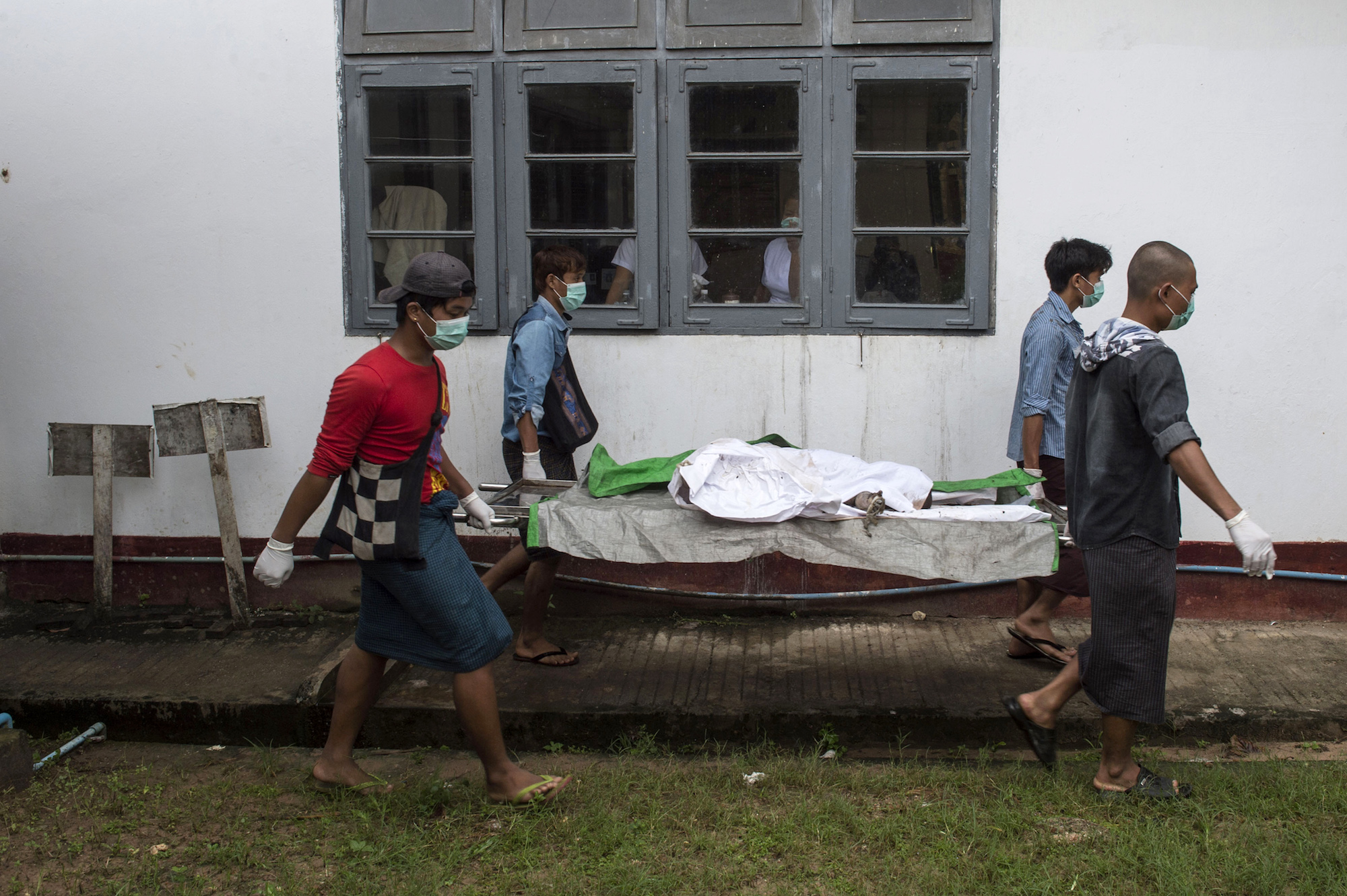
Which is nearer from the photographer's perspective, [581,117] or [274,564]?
[274,564]

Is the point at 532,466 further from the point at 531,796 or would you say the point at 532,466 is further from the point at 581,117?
the point at 581,117

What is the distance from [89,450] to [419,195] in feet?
6.95

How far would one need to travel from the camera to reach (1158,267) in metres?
3.35

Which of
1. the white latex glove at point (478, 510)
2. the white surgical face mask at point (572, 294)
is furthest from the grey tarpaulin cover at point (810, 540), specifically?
the white surgical face mask at point (572, 294)

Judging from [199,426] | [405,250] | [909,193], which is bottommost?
[199,426]

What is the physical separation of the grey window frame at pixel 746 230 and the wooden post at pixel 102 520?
9.64 ft

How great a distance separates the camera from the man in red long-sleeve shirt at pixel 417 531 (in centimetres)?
326

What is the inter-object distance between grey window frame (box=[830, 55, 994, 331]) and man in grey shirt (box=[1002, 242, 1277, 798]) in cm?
164

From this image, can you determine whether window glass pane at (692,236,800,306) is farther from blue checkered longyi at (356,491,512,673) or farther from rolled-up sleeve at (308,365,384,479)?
rolled-up sleeve at (308,365,384,479)

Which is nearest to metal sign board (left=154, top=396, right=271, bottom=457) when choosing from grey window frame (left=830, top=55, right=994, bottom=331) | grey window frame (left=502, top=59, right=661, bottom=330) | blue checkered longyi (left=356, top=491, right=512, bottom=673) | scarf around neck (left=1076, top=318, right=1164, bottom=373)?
grey window frame (left=502, top=59, right=661, bottom=330)

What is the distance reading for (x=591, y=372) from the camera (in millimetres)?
5266

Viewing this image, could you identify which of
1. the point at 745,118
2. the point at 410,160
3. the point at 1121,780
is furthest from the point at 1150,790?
the point at 410,160

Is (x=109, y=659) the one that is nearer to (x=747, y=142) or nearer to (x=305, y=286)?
(x=305, y=286)

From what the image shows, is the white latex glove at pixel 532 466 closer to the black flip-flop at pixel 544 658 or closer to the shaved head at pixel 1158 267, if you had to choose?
the black flip-flop at pixel 544 658
